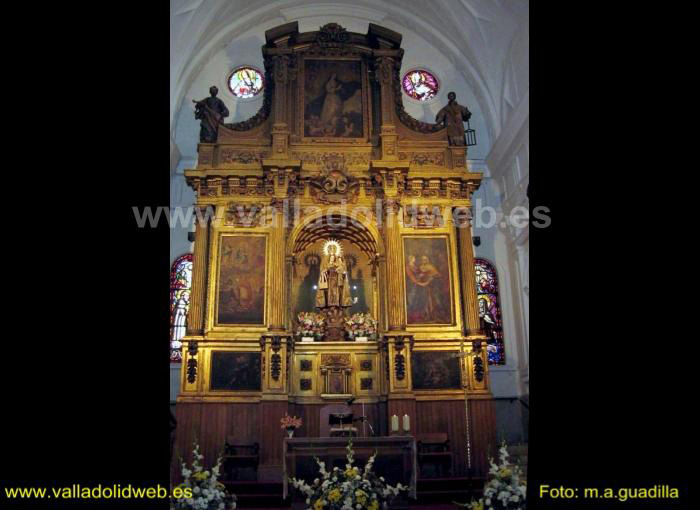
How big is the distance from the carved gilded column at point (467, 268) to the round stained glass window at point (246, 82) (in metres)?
8.72

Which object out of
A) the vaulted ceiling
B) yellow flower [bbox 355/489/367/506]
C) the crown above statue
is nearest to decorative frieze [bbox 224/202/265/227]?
the crown above statue

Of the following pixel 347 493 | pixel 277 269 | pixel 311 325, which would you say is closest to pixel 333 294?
pixel 311 325

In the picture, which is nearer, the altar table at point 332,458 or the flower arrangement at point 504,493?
the flower arrangement at point 504,493

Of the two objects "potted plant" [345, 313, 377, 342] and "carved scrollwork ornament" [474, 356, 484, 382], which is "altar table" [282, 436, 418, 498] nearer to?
"carved scrollwork ornament" [474, 356, 484, 382]

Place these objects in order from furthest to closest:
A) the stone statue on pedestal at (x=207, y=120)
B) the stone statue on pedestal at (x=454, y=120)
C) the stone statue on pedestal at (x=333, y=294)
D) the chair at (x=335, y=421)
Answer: the stone statue on pedestal at (x=454, y=120), the stone statue on pedestal at (x=207, y=120), the stone statue on pedestal at (x=333, y=294), the chair at (x=335, y=421)

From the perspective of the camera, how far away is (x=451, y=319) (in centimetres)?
1444

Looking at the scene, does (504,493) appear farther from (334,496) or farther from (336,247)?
(336,247)

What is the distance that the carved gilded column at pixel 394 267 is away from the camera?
14.3 meters

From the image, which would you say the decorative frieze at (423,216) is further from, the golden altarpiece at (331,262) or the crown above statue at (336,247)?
the crown above statue at (336,247)

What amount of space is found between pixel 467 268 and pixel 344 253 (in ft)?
11.2

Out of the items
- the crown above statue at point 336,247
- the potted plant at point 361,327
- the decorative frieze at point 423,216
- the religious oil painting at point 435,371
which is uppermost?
the decorative frieze at point 423,216

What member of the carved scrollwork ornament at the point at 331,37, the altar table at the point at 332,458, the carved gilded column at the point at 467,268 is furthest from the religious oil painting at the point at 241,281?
the carved scrollwork ornament at the point at 331,37

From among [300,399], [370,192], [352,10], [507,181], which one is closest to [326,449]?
[300,399]

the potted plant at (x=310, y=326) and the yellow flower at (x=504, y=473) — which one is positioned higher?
the potted plant at (x=310, y=326)
